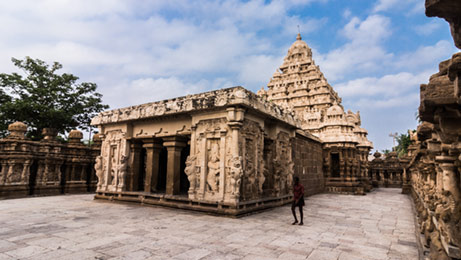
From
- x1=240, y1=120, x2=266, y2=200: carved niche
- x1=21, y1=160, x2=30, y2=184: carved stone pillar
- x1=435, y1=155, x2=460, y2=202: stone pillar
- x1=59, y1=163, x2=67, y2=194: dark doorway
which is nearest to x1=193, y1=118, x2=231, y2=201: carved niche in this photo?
x1=240, y1=120, x2=266, y2=200: carved niche

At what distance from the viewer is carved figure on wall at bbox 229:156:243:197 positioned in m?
6.74

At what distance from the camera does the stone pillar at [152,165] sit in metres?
9.23

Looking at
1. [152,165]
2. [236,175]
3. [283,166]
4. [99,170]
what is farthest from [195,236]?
[99,170]

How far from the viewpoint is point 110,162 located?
32.9 ft

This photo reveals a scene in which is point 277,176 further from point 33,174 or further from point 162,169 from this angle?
point 33,174

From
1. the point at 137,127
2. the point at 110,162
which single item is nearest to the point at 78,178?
the point at 110,162

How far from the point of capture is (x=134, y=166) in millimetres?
9750

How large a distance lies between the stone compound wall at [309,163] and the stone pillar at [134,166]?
20.8ft

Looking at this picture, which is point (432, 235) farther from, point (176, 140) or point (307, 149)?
point (307, 149)

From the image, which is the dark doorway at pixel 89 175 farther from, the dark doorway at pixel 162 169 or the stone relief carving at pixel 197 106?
the dark doorway at pixel 162 169

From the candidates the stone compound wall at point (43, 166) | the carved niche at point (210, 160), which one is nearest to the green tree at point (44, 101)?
the stone compound wall at point (43, 166)

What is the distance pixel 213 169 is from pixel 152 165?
311 cm

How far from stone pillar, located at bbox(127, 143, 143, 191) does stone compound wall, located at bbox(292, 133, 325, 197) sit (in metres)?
6.33

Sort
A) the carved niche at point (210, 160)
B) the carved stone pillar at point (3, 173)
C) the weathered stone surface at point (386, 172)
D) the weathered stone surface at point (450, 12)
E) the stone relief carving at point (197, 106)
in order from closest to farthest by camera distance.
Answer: the weathered stone surface at point (450, 12)
the stone relief carving at point (197, 106)
the carved niche at point (210, 160)
the carved stone pillar at point (3, 173)
the weathered stone surface at point (386, 172)
